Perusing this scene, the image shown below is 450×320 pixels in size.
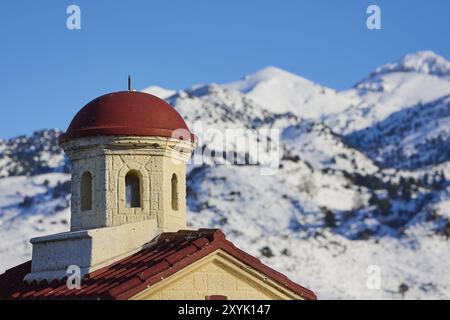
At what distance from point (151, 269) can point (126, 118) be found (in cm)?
426

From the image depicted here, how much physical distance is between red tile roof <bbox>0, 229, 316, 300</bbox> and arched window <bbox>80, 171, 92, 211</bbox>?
7.00 ft

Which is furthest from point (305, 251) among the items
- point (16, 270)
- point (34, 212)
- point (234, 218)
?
point (16, 270)

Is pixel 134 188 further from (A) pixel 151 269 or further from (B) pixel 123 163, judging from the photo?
(A) pixel 151 269

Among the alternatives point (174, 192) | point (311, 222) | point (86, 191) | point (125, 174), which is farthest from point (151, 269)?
point (311, 222)

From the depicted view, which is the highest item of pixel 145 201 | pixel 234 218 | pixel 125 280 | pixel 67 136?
pixel 234 218

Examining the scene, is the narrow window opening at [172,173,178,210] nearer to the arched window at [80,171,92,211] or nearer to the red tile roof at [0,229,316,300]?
the red tile roof at [0,229,316,300]

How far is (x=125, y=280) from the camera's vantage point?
18.8 m

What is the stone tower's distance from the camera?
2184cm

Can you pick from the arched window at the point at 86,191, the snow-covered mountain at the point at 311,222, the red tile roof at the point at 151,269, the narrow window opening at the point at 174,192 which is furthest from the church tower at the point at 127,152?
the snow-covered mountain at the point at 311,222

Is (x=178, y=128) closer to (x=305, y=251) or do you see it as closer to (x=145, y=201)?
(x=145, y=201)

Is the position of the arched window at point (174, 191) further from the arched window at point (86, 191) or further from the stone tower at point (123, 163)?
the arched window at point (86, 191)

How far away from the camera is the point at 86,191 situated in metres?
23.0

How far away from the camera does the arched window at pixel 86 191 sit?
22.9m

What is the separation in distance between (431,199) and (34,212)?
68.3m
